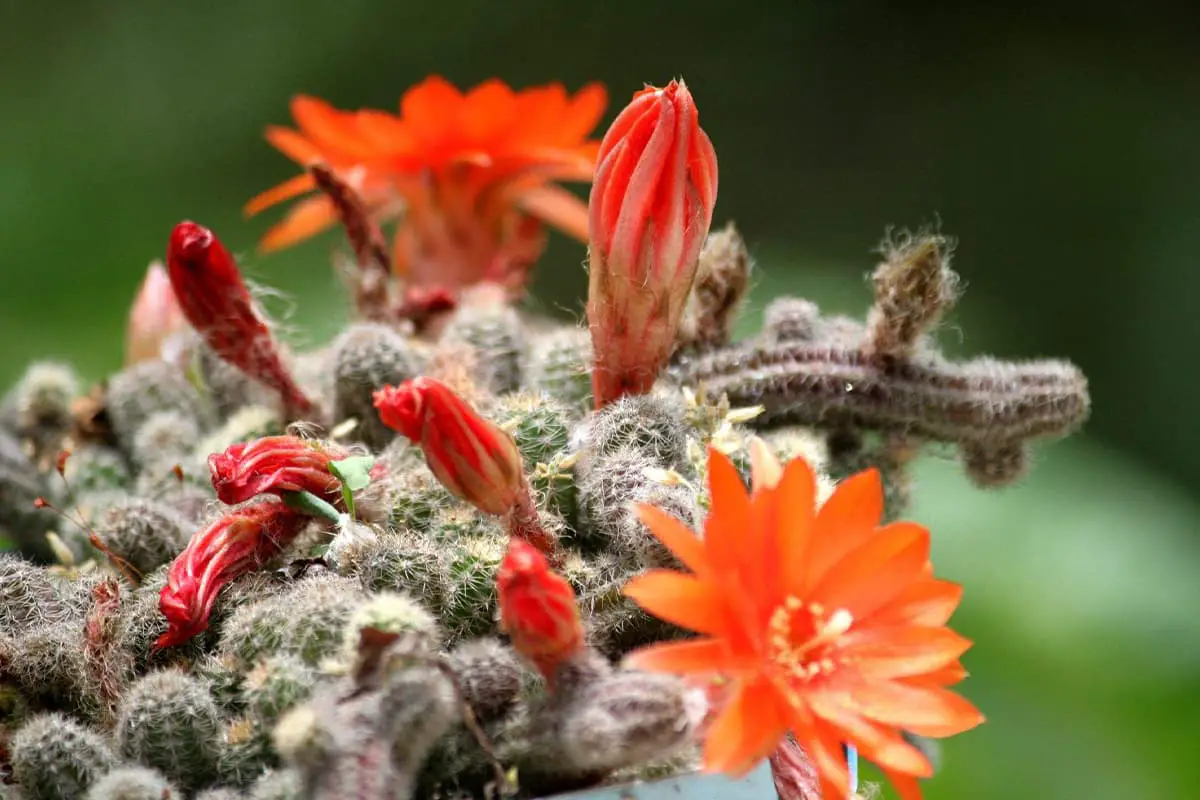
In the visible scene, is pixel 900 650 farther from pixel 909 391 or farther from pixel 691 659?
pixel 909 391

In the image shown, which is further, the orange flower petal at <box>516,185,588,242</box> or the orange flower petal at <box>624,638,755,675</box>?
the orange flower petal at <box>516,185,588,242</box>

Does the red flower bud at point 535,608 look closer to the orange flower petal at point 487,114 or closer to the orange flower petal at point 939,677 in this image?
the orange flower petal at point 939,677

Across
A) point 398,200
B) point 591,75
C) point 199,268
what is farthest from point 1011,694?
point 591,75

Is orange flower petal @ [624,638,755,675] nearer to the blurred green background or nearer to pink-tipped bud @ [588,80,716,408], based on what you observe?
pink-tipped bud @ [588,80,716,408]

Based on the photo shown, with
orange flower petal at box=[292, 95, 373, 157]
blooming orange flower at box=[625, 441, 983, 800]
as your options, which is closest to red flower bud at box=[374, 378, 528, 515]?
blooming orange flower at box=[625, 441, 983, 800]

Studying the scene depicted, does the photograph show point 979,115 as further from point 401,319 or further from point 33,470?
point 33,470

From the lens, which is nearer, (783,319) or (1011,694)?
(783,319)
